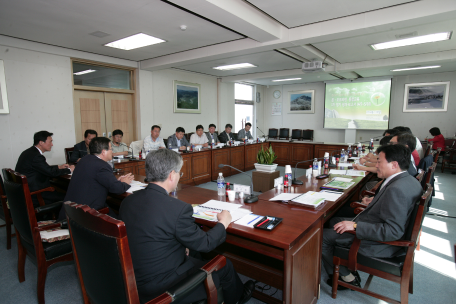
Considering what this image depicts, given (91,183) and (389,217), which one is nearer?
(389,217)

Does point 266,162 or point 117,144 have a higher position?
point 117,144

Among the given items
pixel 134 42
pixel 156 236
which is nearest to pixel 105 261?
pixel 156 236

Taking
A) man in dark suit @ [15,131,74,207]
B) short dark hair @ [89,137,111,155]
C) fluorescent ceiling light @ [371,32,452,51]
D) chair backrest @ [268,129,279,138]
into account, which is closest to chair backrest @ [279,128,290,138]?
chair backrest @ [268,129,279,138]

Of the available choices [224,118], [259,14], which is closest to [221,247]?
[259,14]

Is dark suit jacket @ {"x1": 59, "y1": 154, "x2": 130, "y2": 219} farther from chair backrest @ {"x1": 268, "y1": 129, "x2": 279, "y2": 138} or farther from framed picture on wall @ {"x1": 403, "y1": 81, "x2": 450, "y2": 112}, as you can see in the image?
framed picture on wall @ {"x1": 403, "y1": 81, "x2": 450, "y2": 112}

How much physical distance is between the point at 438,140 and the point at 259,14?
579 centimetres

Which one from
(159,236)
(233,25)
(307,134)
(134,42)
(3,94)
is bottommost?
(159,236)

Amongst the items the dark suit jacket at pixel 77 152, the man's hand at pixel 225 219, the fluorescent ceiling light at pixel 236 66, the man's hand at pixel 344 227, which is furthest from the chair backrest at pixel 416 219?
the fluorescent ceiling light at pixel 236 66

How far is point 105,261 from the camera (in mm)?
997

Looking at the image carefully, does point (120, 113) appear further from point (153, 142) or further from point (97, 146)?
point (97, 146)

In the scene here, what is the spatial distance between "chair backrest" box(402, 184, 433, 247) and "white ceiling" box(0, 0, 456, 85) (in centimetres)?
254

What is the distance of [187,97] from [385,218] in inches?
252

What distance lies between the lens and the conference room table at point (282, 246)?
4.61ft

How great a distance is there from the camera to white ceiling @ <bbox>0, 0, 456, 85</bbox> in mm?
3018
